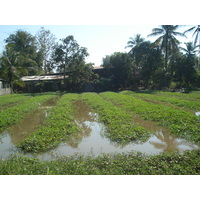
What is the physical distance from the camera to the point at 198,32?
22.8 meters

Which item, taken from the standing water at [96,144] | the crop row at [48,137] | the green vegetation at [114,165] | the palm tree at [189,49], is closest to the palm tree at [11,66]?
Result: the standing water at [96,144]

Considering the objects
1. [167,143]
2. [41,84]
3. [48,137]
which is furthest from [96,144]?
[41,84]

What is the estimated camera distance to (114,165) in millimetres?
4000

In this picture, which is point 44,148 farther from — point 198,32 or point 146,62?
point 146,62

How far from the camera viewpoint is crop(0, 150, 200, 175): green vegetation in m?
3.70

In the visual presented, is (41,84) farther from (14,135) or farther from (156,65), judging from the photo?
(14,135)

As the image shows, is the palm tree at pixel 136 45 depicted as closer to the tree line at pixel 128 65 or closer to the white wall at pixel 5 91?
the tree line at pixel 128 65

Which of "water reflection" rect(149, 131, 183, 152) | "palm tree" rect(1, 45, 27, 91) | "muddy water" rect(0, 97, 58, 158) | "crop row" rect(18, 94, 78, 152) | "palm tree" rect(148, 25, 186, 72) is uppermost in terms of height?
"palm tree" rect(148, 25, 186, 72)

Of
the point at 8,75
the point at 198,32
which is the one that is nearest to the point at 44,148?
the point at 8,75

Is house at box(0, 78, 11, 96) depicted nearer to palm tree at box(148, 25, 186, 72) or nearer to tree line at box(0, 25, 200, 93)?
tree line at box(0, 25, 200, 93)

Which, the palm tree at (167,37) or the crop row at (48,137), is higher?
the palm tree at (167,37)

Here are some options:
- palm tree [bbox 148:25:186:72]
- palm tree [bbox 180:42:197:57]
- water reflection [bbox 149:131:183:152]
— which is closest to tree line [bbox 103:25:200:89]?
palm tree [bbox 148:25:186:72]

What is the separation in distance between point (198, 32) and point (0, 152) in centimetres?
2594

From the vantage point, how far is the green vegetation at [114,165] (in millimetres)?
3703
